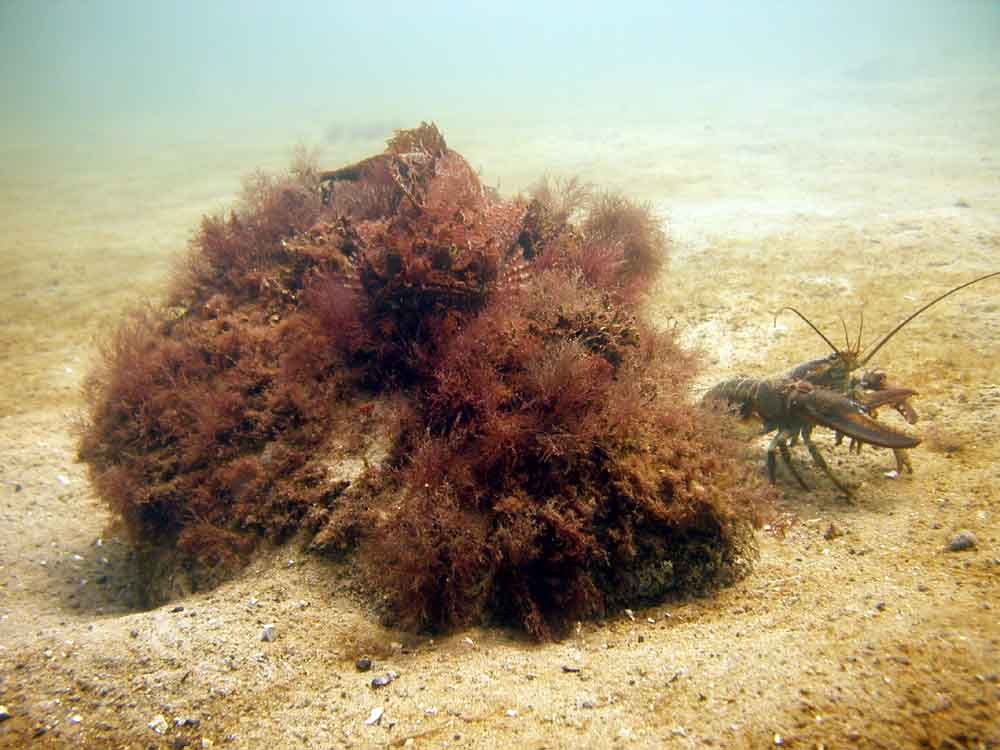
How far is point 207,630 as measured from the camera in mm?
3045

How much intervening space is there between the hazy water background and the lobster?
8.01 m

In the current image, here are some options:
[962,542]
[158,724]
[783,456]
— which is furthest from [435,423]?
[962,542]

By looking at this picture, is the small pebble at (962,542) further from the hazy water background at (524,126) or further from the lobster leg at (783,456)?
the hazy water background at (524,126)

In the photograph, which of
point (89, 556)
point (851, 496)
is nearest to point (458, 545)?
point (851, 496)

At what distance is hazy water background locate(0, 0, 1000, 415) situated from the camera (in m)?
13.5

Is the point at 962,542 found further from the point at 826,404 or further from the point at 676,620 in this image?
the point at 676,620

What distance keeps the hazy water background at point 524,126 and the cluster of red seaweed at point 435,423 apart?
212 inches

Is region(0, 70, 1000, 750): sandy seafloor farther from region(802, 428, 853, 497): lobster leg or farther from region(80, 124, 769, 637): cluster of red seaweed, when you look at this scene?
region(80, 124, 769, 637): cluster of red seaweed

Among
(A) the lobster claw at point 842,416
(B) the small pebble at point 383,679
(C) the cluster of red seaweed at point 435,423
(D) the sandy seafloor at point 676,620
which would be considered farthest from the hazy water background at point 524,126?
(A) the lobster claw at point 842,416

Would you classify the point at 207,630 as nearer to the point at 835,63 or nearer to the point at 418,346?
the point at 418,346

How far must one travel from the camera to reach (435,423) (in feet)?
12.2

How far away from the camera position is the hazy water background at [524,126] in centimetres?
1351

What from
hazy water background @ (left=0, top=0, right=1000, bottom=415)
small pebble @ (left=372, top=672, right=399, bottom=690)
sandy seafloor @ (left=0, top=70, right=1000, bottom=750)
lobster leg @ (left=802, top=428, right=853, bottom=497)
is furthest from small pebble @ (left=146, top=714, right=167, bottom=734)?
hazy water background @ (left=0, top=0, right=1000, bottom=415)

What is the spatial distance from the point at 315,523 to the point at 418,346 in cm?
152
